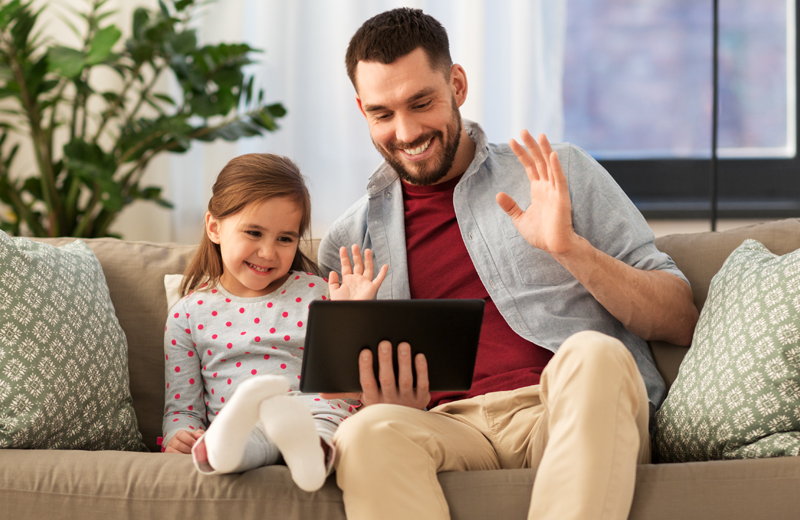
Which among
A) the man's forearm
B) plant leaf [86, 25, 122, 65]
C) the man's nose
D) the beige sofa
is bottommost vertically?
the beige sofa

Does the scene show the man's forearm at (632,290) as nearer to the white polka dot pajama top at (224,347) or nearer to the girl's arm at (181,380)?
the white polka dot pajama top at (224,347)

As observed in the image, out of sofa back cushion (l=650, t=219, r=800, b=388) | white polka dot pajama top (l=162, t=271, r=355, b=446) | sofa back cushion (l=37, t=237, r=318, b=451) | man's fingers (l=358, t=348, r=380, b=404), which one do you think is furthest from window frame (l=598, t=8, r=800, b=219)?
man's fingers (l=358, t=348, r=380, b=404)

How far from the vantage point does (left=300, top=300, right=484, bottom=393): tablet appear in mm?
1112

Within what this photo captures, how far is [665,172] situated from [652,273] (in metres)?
1.54

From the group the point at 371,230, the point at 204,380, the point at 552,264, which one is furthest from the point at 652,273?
the point at 204,380

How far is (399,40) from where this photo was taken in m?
1.51

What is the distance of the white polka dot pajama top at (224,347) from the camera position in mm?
1430

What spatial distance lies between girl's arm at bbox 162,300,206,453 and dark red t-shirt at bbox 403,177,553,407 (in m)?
0.46

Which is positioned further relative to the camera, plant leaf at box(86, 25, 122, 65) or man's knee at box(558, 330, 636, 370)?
plant leaf at box(86, 25, 122, 65)

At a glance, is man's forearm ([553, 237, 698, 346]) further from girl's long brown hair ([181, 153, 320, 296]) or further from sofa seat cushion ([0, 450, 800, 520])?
girl's long brown hair ([181, 153, 320, 296])

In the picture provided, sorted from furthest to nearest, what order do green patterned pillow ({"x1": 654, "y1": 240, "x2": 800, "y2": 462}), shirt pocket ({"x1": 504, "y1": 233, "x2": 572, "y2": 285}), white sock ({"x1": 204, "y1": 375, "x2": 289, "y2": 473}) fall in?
shirt pocket ({"x1": 504, "y1": 233, "x2": 572, "y2": 285}), green patterned pillow ({"x1": 654, "y1": 240, "x2": 800, "y2": 462}), white sock ({"x1": 204, "y1": 375, "x2": 289, "y2": 473})

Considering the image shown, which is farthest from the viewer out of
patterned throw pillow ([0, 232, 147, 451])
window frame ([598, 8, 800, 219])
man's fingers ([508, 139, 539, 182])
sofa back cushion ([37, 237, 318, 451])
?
window frame ([598, 8, 800, 219])

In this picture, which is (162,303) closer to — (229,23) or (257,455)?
(257,455)

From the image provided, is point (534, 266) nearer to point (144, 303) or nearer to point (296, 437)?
point (296, 437)
